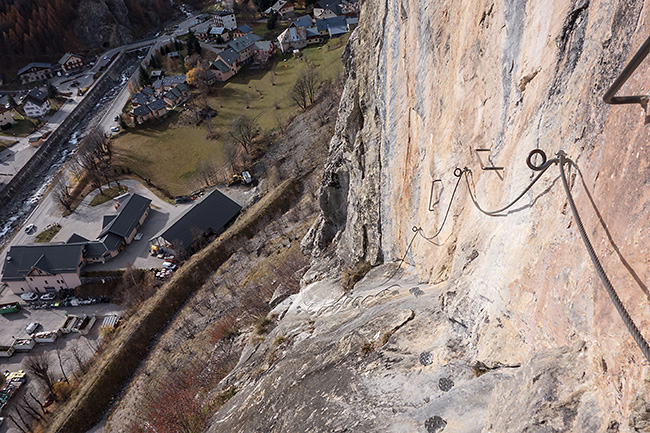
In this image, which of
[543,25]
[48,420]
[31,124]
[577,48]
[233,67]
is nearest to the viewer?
[577,48]

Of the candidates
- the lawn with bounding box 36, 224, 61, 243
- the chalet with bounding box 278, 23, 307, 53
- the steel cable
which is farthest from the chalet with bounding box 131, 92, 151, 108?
the steel cable

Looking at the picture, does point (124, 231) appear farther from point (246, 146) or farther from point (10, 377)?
point (246, 146)

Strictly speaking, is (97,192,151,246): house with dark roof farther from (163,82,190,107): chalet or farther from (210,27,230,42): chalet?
(210,27,230,42): chalet

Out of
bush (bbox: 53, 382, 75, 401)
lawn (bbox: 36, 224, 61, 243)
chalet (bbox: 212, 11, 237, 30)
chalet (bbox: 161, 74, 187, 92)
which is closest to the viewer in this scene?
bush (bbox: 53, 382, 75, 401)

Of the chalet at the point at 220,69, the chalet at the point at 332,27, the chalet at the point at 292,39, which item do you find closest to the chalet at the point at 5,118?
the chalet at the point at 220,69

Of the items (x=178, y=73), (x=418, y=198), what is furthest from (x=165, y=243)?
(x=178, y=73)

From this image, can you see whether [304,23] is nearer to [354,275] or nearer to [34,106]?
[34,106]
